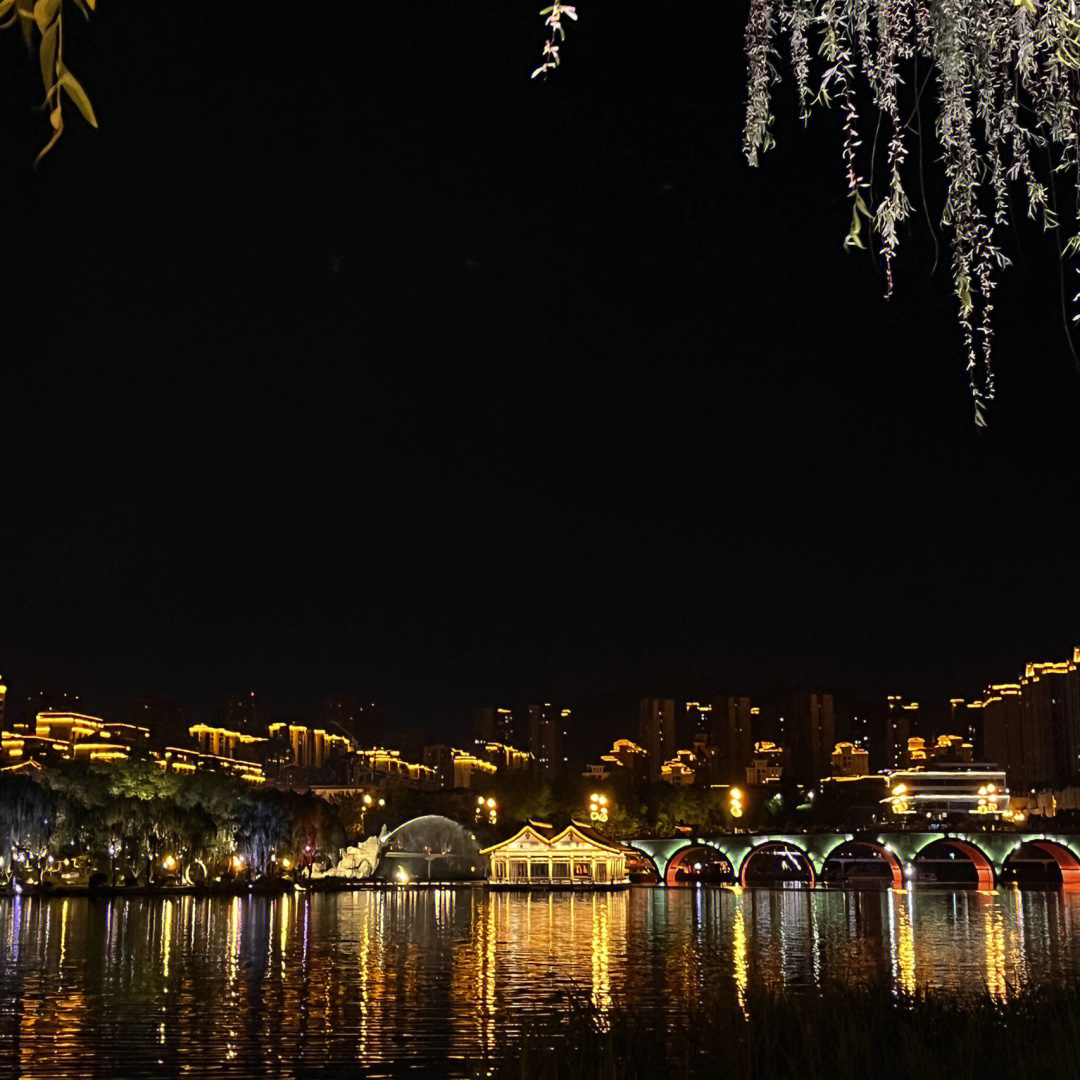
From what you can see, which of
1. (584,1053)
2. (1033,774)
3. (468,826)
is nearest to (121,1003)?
(584,1053)

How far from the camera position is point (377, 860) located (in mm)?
102812

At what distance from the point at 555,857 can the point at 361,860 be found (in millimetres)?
14564

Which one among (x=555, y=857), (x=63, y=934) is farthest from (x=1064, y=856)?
(x=63, y=934)

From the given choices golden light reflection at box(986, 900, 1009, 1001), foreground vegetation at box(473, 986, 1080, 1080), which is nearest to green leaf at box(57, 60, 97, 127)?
foreground vegetation at box(473, 986, 1080, 1080)

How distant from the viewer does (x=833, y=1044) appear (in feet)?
43.6

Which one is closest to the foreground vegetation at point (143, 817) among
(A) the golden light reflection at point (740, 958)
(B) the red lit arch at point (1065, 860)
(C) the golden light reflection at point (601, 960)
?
(C) the golden light reflection at point (601, 960)

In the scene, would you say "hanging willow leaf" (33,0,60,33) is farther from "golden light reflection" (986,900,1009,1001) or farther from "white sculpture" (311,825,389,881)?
"white sculpture" (311,825,389,881)

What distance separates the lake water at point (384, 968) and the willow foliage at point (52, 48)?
15.9 metres

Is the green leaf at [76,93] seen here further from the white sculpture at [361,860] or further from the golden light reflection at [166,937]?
the white sculpture at [361,860]

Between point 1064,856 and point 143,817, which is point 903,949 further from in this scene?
point 1064,856

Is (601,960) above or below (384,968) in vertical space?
below

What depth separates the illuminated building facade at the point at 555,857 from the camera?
95062mm

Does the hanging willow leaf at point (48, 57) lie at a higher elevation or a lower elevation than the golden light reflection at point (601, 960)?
higher

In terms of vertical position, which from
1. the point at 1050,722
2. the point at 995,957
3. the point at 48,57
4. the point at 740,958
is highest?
the point at 1050,722
